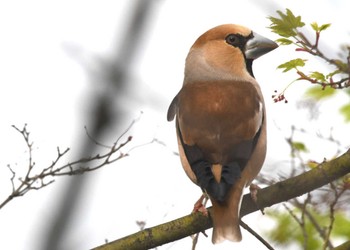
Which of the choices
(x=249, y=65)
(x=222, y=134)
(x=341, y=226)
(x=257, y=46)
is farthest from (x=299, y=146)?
(x=222, y=134)

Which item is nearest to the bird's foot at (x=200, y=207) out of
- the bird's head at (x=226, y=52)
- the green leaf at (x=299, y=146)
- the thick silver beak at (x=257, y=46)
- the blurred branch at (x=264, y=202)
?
the blurred branch at (x=264, y=202)

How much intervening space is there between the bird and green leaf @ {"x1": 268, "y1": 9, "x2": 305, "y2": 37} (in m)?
0.66

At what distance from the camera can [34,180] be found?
4.44 meters

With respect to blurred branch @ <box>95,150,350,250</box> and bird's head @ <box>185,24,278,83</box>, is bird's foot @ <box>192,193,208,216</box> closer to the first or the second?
blurred branch @ <box>95,150,350,250</box>

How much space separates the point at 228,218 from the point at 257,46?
194 cm

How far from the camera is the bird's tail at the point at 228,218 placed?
3.71 metres

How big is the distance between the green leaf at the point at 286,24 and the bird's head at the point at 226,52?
4.63 feet

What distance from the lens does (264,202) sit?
12.6 feet

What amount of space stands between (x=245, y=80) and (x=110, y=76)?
3449 millimetres

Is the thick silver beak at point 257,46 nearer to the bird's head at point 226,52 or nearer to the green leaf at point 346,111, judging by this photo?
the bird's head at point 226,52

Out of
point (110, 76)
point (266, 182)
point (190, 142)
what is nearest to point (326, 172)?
point (190, 142)

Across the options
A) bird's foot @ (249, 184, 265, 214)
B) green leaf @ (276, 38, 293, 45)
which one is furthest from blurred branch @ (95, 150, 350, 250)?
green leaf @ (276, 38, 293, 45)

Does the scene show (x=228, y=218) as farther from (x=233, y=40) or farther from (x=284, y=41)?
(x=233, y=40)

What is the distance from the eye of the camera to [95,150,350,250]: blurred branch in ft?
12.0
